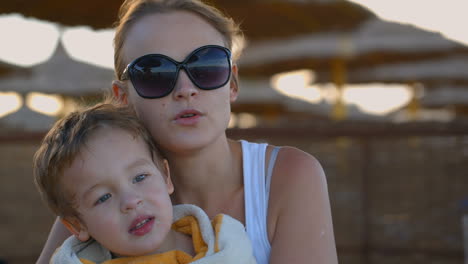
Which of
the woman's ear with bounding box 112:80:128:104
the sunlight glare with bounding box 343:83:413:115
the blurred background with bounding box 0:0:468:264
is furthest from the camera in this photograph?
the sunlight glare with bounding box 343:83:413:115

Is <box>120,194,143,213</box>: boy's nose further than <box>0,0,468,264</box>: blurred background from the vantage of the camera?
No

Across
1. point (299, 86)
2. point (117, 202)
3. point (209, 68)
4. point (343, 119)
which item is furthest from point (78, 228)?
point (299, 86)

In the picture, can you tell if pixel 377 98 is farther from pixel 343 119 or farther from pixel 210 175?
pixel 210 175

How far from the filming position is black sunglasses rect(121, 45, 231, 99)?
6.00 feet

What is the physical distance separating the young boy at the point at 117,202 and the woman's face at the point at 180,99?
0.26 ft

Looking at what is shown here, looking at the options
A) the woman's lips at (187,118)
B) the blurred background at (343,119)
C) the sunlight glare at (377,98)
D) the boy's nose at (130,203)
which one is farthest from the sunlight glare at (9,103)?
the boy's nose at (130,203)

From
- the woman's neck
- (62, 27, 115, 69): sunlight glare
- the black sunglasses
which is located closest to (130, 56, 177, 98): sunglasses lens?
the black sunglasses

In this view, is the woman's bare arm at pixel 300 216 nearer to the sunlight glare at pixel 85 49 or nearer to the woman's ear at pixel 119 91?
the woman's ear at pixel 119 91

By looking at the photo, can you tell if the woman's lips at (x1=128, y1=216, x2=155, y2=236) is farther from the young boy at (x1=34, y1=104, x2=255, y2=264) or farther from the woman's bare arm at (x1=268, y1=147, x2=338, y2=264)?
the woman's bare arm at (x1=268, y1=147, x2=338, y2=264)

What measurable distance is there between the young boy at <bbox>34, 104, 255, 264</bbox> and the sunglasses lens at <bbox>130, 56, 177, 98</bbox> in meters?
0.11

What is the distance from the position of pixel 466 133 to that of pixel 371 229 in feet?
3.42

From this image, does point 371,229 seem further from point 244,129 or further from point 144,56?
point 144,56

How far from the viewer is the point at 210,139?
1.85 metres

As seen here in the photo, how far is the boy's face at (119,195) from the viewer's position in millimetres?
1646
